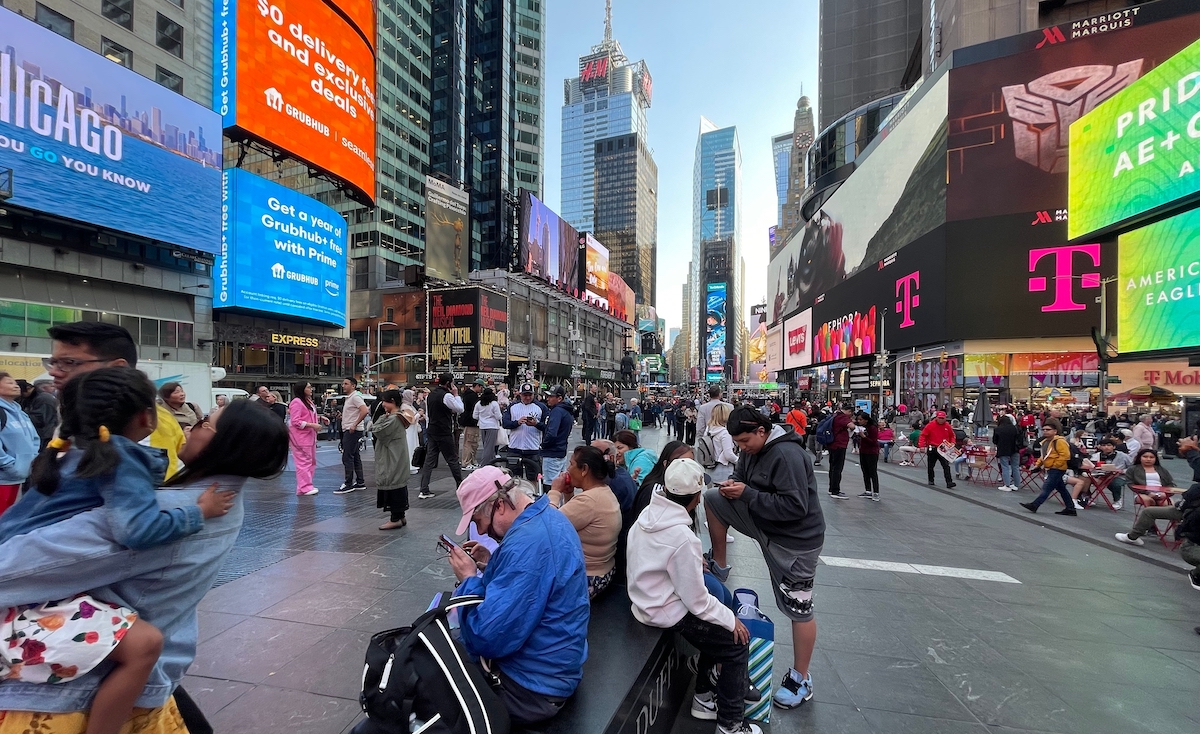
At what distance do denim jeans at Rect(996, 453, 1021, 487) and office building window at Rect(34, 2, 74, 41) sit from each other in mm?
35080

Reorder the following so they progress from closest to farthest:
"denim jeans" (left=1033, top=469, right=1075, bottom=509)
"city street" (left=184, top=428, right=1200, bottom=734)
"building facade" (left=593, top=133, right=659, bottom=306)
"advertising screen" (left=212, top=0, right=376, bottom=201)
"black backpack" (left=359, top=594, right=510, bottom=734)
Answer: "black backpack" (left=359, top=594, right=510, bottom=734) < "city street" (left=184, top=428, right=1200, bottom=734) < "denim jeans" (left=1033, top=469, right=1075, bottom=509) < "advertising screen" (left=212, top=0, right=376, bottom=201) < "building facade" (left=593, top=133, right=659, bottom=306)

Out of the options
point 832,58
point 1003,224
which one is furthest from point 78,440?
point 832,58

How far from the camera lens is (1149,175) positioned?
14.6m

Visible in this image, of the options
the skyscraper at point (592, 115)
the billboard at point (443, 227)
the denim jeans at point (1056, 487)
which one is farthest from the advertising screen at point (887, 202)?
the skyscraper at point (592, 115)

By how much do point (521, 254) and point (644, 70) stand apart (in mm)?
168066

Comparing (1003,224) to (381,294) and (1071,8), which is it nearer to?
(1071,8)

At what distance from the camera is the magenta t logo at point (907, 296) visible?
111ft

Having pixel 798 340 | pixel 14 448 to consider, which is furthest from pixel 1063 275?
pixel 14 448

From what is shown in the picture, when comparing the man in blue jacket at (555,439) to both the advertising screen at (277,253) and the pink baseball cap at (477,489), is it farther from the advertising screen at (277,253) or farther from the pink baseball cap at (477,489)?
the advertising screen at (277,253)

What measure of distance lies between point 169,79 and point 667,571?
3469 cm

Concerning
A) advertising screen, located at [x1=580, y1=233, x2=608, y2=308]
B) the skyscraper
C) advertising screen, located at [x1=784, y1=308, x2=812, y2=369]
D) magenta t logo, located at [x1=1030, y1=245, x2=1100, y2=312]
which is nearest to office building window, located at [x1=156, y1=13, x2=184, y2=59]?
advertising screen, located at [x1=580, y1=233, x2=608, y2=308]

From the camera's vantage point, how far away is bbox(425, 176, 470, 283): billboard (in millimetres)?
36094

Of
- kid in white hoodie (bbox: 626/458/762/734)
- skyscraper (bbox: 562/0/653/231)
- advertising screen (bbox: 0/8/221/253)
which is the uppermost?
skyscraper (bbox: 562/0/653/231)

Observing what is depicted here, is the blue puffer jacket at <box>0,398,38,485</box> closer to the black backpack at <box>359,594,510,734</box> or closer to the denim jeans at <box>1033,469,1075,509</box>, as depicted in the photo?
the black backpack at <box>359,594,510,734</box>
